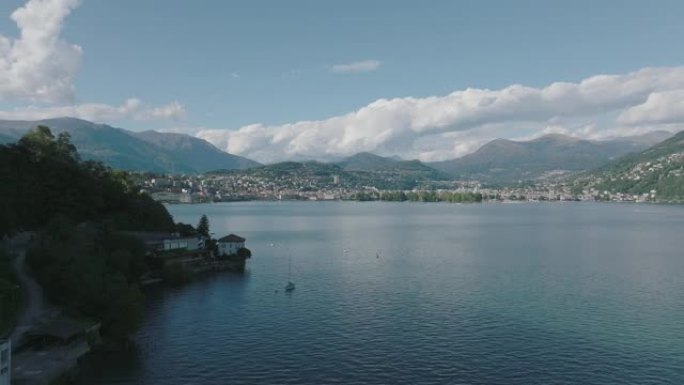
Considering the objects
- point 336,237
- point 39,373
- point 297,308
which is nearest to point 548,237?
point 336,237

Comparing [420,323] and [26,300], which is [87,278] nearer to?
[26,300]

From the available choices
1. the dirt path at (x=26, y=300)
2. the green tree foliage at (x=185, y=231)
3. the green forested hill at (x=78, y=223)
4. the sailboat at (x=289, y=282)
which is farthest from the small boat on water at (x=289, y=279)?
the dirt path at (x=26, y=300)

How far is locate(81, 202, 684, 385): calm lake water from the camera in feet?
122

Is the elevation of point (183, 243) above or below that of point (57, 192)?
below

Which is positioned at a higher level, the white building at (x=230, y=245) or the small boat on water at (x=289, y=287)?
the white building at (x=230, y=245)

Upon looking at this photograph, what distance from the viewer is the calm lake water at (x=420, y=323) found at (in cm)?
3709

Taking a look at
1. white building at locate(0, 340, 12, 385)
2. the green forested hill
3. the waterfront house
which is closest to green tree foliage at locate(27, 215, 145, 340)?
the green forested hill

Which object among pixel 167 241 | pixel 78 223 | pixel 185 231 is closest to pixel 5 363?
pixel 78 223

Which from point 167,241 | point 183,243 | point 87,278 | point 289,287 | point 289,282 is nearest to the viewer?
point 87,278

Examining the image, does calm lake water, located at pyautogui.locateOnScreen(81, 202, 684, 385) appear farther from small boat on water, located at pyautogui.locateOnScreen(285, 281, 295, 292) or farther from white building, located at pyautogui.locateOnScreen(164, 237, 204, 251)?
white building, located at pyautogui.locateOnScreen(164, 237, 204, 251)

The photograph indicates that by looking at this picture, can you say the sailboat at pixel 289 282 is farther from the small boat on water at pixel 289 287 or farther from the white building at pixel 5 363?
the white building at pixel 5 363

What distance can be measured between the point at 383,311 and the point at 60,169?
2080 inches

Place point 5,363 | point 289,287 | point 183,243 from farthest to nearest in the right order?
point 183,243 → point 289,287 → point 5,363

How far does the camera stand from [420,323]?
48.7 meters
